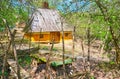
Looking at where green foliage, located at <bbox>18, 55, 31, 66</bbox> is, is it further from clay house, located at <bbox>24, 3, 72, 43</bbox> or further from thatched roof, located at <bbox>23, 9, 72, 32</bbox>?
thatched roof, located at <bbox>23, 9, 72, 32</bbox>

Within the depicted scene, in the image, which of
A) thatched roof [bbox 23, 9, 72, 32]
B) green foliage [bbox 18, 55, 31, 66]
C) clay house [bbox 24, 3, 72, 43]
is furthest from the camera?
thatched roof [bbox 23, 9, 72, 32]

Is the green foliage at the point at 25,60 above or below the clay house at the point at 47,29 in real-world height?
below

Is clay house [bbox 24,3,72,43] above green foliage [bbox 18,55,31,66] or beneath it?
above

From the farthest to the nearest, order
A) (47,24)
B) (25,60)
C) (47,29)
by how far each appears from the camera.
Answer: (47,24)
(47,29)
(25,60)

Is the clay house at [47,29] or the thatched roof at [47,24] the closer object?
the clay house at [47,29]

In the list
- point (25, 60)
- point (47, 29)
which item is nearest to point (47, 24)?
point (47, 29)

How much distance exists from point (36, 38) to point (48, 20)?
3620 mm

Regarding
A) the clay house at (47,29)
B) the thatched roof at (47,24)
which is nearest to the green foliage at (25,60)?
the clay house at (47,29)

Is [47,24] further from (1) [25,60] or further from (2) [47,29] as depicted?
(1) [25,60]

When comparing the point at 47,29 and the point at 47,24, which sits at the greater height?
the point at 47,24

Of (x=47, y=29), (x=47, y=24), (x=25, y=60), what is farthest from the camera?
(x=47, y=24)

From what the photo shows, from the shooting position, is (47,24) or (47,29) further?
(47,24)

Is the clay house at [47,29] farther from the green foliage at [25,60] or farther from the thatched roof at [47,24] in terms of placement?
the green foliage at [25,60]

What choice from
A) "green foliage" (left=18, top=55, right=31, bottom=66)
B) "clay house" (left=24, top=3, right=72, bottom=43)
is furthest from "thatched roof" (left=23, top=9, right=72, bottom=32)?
"green foliage" (left=18, top=55, right=31, bottom=66)
